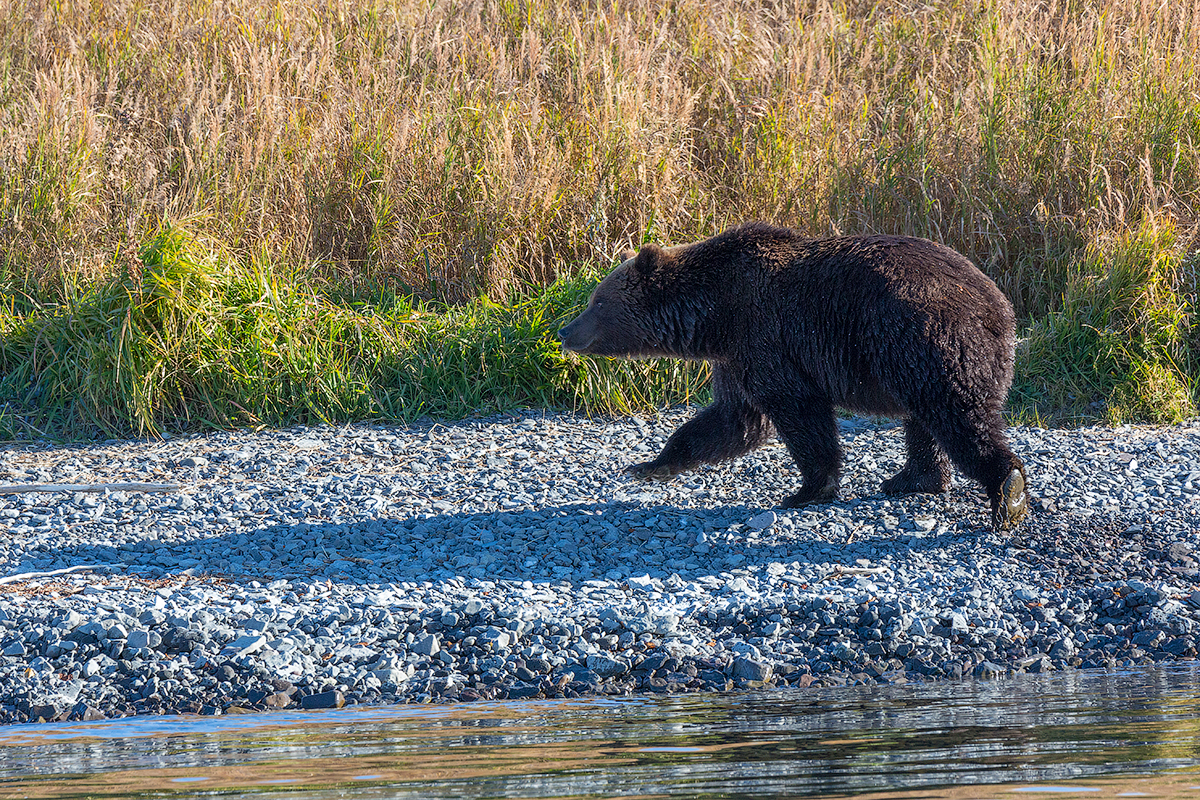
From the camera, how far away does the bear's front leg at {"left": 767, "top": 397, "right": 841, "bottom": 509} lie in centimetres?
668

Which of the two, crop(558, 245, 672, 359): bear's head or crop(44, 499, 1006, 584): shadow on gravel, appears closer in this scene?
crop(44, 499, 1006, 584): shadow on gravel

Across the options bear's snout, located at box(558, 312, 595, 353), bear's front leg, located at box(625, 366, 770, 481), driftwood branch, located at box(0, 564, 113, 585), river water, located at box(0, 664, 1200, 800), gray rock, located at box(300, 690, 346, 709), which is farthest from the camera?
bear's snout, located at box(558, 312, 595, 353)

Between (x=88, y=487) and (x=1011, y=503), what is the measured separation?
4.57 meters

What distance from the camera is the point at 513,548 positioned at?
6328mm

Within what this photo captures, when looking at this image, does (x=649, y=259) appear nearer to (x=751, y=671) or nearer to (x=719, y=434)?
(x=719, y=434)

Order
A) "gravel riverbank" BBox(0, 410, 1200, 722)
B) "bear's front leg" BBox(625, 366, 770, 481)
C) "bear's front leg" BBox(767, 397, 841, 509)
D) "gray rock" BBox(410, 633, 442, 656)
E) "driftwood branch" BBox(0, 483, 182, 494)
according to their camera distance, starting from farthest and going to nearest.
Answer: "driftwood branch" BBox(0, 483, 182, 494) < "bear's front leg" BBox(625, 366, 770, 481) < "bear's front leg" BBox(767, 397, 841, 509) < "gray rock" BBox(410, 633, 442, 656) < "gravel riverbank" BBox(0, 410, 1200, 722)

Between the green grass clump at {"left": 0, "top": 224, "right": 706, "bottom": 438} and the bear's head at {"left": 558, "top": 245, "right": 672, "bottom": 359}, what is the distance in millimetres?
1361

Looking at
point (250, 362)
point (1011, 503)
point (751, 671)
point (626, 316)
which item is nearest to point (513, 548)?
point (626, 316)

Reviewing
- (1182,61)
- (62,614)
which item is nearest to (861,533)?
(62,614)

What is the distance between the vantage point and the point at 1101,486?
280 inches

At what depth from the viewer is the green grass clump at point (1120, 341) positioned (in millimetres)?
8773

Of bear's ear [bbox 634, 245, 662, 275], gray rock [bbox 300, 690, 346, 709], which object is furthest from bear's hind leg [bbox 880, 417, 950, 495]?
gray rock [bbox 300, 690, 346, 709]

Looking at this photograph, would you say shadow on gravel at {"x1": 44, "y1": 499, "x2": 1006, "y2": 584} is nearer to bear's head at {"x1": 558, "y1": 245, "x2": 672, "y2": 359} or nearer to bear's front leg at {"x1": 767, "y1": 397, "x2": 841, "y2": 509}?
bear's front leg at {"x1": 767, "y1": 397, "x2": 841, "y2": 509}

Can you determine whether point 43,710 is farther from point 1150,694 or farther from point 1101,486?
point 1101,486
